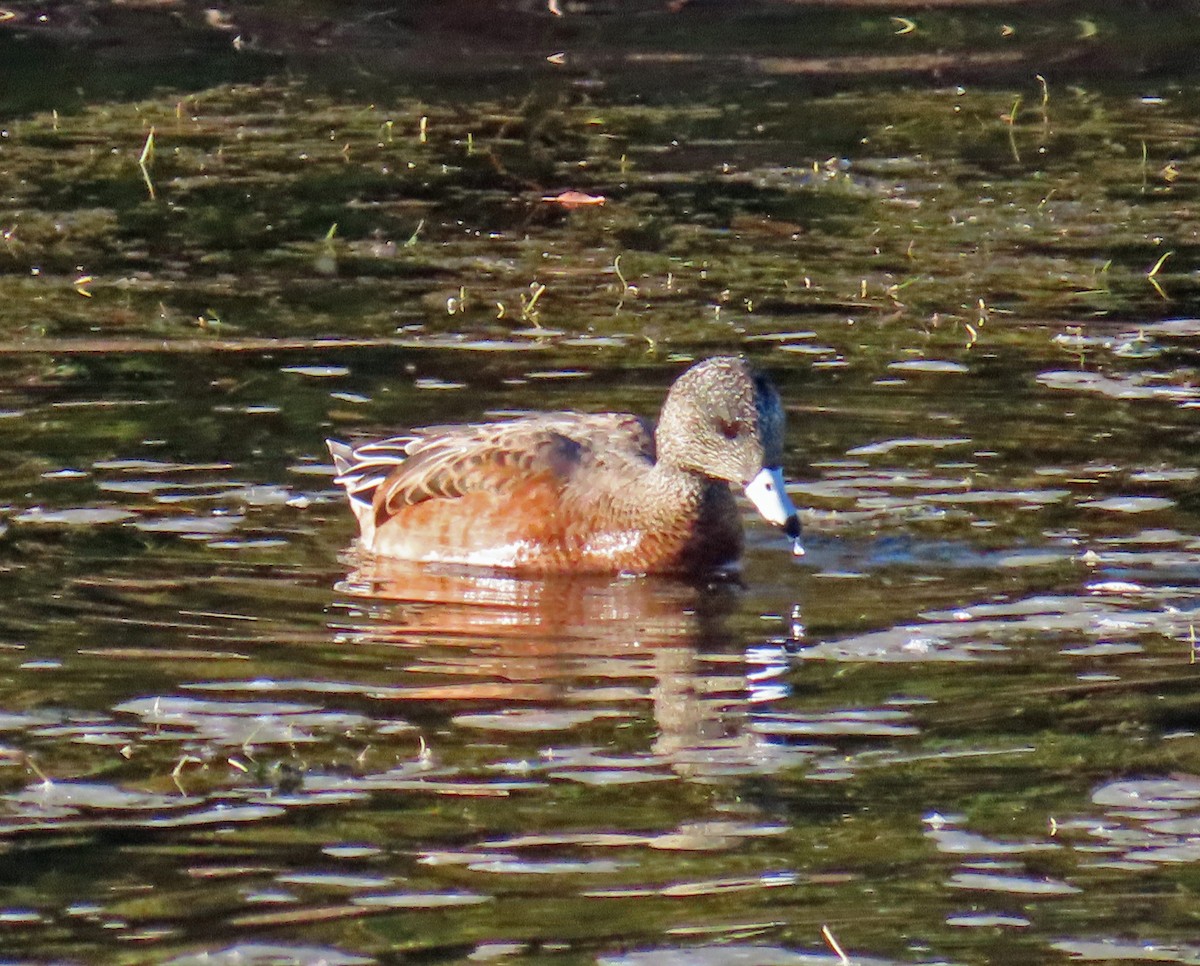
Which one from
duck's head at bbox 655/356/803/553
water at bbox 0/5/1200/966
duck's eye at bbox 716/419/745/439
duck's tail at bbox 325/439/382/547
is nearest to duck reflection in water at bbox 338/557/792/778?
water at bbox 0/5/1200/966

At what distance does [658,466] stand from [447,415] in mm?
1587

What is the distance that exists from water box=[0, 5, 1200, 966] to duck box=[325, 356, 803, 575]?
0.18 meters

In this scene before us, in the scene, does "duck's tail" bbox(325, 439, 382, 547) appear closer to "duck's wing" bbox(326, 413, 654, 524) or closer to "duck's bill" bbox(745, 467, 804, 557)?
"duck's wing" bbox(326, 413, 654, 524)

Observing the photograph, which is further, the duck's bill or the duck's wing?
the duck's wing

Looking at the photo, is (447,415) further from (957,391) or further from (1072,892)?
(1072,892)

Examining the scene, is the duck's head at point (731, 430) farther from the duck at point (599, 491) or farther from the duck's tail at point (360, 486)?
the duck's tail at point (360, 486)

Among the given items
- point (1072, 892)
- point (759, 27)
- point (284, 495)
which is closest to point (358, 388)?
point (284, 495)

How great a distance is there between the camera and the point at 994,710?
21.9ft

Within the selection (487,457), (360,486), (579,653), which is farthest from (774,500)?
(360,486)

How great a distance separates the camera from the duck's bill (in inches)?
313

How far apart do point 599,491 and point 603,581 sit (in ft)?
1.09

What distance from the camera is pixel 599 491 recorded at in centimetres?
872

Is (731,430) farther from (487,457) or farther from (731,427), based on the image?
(487,457)

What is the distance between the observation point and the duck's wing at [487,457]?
8805 millimetres
